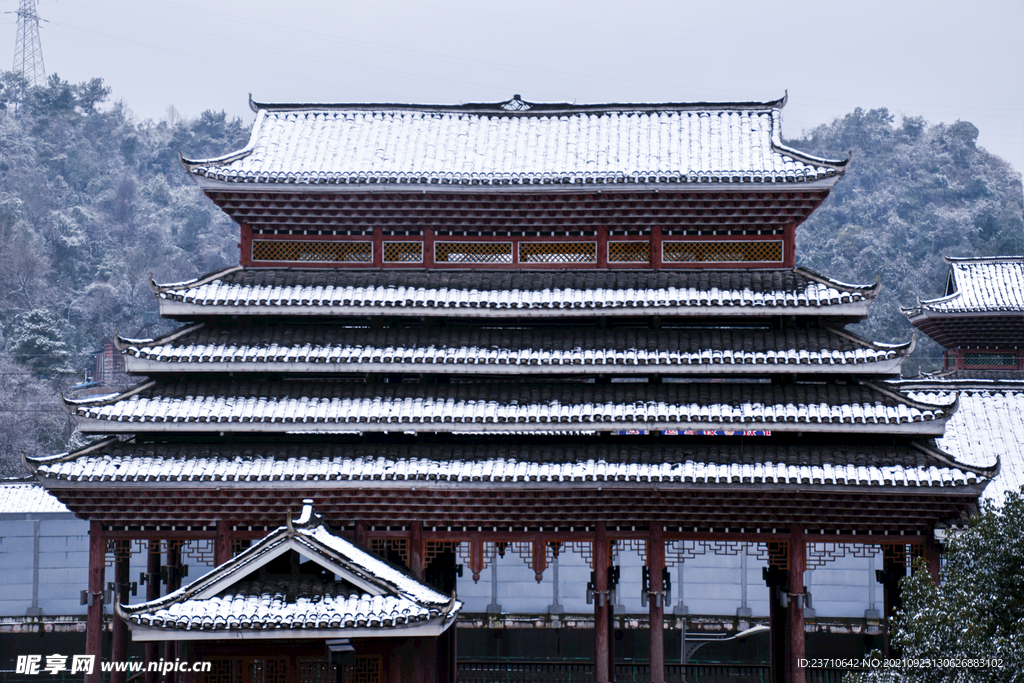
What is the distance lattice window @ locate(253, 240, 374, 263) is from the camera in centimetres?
1939

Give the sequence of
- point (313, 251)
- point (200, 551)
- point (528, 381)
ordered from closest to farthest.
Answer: point (528, 381) → point (313, 251) → point (200, 551)

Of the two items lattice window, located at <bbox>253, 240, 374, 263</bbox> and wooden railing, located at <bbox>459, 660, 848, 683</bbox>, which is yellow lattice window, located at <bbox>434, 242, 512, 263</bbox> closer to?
lattice window, located at <bbox>253, 240, 374, 263</bbox>

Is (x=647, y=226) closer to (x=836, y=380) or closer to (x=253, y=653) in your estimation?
(x=836, y=380)

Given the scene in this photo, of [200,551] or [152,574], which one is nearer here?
[152,574]

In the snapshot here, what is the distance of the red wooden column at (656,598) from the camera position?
55.7 feet

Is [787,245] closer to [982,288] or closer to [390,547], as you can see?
[390,547]

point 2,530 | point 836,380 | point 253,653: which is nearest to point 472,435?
point 253,653

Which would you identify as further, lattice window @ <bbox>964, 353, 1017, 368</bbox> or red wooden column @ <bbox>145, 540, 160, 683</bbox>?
lattice window @ <bbox>964, 353, 1017, 368</bbox>

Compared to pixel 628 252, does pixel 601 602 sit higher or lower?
lower

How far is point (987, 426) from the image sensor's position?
23.0 m

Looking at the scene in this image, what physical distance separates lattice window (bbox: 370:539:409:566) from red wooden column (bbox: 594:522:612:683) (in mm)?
3730

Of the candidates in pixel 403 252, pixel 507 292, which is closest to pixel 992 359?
pixel 507 292

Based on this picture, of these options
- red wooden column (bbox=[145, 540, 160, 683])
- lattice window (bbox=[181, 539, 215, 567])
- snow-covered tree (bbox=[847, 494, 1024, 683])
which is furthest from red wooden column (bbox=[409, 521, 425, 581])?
snow-covered tree (bbox=[847, 494, 1024, 683])

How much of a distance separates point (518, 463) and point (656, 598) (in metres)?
3.74
